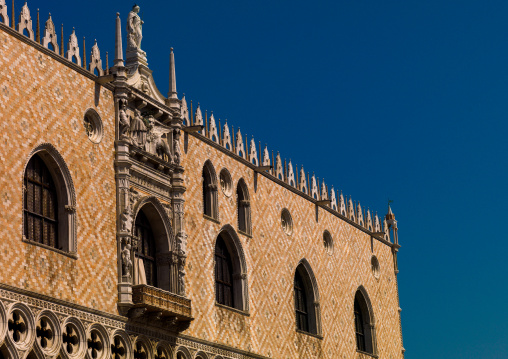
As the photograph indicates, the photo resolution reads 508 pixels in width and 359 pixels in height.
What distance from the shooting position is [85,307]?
22.8 meters

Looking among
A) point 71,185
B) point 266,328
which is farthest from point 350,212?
point 71,185

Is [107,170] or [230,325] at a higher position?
[107,170]

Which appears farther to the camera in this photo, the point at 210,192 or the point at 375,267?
the point at 375,267

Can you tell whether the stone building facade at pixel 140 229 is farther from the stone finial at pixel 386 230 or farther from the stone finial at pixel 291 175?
the stone finial at pixel 386 230

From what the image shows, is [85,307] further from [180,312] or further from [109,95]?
[109,95]

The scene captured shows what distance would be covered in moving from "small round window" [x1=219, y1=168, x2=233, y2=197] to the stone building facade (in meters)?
0.04

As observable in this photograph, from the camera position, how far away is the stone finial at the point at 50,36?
2341cm

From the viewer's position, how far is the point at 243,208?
1214 inches

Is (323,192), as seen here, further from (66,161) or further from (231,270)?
(66,161)

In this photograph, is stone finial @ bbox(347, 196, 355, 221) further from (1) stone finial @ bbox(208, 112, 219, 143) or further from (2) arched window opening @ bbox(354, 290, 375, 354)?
(1) stone finial @ bbox(208, 112, 219, 143)

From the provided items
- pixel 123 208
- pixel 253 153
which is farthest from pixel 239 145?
pixel 123 208

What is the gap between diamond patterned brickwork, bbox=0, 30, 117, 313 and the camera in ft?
69.7

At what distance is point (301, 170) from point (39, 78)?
13.8m

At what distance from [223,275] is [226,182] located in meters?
2.74
